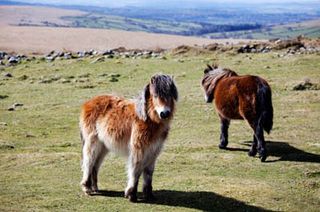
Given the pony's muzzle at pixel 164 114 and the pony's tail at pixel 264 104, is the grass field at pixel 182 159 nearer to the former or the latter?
the pony's tail at pixel 264 104

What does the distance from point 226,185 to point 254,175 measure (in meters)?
1.22

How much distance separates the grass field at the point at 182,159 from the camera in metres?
10.4

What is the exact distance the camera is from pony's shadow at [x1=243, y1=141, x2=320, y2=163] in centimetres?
1333

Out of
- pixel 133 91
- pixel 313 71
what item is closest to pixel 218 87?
pixel 133 91

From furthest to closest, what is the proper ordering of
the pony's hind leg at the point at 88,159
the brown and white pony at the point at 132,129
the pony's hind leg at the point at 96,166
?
the pony's hind leg at the point at 96,166, the pony's hind leg at the point at 88,159, the brown and white pony at the point at 132,129

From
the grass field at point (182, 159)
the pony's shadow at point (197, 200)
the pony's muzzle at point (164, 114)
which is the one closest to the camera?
the pony's muzzle at point (164, 114)

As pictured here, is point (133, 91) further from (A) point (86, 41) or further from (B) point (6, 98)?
(A) point (86, 41)

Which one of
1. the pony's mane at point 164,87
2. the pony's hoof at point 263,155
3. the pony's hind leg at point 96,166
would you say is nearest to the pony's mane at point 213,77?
the pony's hoof at point 263,155

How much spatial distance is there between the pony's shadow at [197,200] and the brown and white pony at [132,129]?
13.9 inches

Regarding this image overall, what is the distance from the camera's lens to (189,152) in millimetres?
14461

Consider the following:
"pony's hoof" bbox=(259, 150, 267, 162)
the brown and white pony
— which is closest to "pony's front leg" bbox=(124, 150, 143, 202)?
the brown and white pony

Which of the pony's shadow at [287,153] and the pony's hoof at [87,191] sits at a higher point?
the pony's shadow at [287,153]

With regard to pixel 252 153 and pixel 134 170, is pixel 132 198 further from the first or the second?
pixel 252 153

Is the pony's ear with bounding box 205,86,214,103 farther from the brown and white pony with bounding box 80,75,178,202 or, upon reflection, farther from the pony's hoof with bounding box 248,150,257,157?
the brown and white pony with bounding box 80,75,178,202
